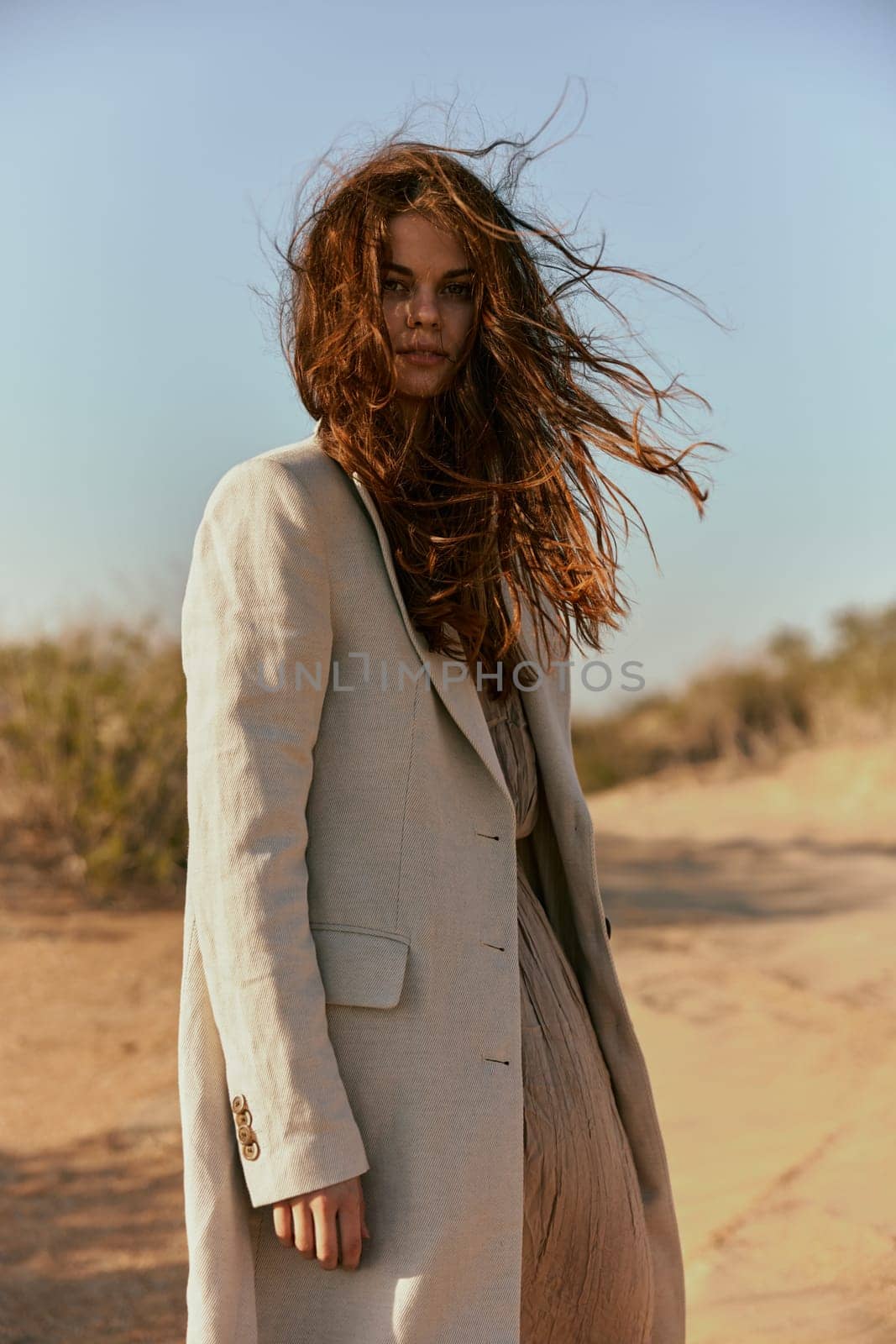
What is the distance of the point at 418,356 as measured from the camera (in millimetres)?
1882

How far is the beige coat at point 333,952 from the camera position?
5.24 ft

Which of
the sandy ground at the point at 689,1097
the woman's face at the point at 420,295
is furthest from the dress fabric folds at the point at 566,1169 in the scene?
the sandy ground at the point at 689,1097

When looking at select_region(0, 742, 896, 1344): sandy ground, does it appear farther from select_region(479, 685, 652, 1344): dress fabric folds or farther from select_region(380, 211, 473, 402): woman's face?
select_region(380, 211, 473, 402): woman's face

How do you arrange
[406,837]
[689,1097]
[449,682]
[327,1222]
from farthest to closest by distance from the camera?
[689,1097], [449,682], [406,837], [327,1222]

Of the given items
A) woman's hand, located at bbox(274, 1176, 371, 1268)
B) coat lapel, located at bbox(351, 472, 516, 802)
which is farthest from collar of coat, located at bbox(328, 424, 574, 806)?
woman's hand, located at bbox(274, 1176, 371, 1268)

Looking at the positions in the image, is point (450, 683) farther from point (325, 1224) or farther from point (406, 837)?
point (325, 1224)

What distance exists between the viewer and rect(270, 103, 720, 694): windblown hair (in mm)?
1835

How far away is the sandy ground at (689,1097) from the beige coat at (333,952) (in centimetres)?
169

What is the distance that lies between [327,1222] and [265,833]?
44cm

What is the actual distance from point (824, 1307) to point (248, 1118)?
211cm

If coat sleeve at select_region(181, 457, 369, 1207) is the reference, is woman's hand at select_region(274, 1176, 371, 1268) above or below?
below

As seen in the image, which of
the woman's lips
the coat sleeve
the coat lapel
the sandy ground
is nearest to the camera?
the coat sleeve

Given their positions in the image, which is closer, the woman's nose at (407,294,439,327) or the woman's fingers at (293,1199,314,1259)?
the woman's fingers at (293,1199,314,1259)

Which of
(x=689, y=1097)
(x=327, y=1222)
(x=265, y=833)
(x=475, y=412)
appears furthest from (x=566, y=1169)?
(x=689, y=1097)
